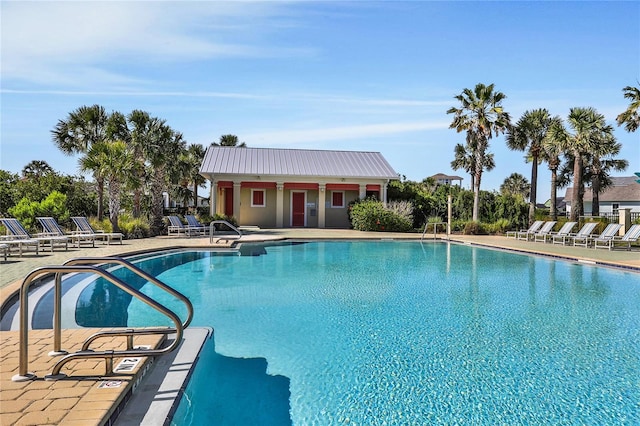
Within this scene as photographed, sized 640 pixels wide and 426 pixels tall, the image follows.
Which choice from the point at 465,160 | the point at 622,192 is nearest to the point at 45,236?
the point at 465,160

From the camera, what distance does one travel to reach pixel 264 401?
4.25 metres

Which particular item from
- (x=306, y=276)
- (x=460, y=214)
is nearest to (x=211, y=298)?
(x=306, y=276)

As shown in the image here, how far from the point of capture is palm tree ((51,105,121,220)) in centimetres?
2186

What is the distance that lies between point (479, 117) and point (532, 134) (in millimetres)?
4388

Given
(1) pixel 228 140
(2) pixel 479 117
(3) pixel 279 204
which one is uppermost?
(1) pixel 228 140

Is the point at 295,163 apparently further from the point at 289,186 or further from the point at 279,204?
the point at 279,204

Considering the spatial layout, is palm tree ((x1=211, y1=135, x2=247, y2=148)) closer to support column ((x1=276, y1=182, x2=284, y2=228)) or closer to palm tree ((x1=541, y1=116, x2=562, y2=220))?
support column ((x1=276, y1=182, x2=284, y2=228))

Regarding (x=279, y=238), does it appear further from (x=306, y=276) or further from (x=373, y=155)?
(x=373, y=155)

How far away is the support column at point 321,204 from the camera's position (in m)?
25.8

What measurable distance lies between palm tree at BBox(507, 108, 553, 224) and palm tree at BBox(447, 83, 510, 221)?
2652 mm

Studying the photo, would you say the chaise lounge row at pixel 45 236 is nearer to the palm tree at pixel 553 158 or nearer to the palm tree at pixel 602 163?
the palm tree at pixel 553 158

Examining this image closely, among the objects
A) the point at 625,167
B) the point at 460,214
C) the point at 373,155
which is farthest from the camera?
the point at 625,167

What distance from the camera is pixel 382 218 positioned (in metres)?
24.1

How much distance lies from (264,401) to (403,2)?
12820mm
